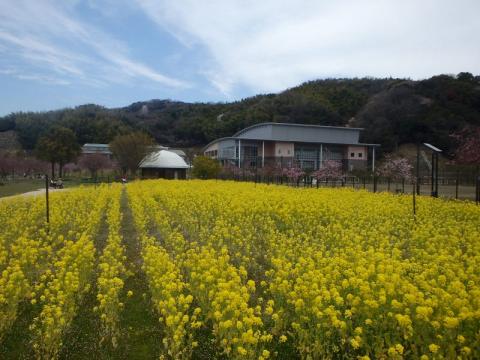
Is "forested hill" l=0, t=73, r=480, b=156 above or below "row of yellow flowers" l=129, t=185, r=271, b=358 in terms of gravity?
above

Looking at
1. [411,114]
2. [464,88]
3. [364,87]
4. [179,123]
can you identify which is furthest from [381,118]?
[179,123]

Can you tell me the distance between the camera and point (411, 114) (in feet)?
242

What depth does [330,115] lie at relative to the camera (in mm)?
85125

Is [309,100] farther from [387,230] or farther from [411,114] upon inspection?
[387,230]

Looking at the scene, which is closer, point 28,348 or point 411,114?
point 28,348

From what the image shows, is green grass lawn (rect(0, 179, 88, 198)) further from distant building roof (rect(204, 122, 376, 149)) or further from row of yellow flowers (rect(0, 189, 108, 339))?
distant building roof (rect(204, 122, 376, 149))

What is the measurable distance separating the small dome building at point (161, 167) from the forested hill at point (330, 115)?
39548mm

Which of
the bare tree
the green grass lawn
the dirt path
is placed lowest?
the dirt path

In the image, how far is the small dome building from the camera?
47.7m

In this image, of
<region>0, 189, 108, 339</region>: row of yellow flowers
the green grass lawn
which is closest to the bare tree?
the green grass lawn

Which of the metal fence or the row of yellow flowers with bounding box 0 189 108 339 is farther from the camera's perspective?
the metal fence

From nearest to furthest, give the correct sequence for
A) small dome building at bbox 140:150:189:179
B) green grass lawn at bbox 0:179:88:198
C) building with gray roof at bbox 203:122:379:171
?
1. green grass lawn at bbox 0:179:88:198
2. small dome building at bbox 140:150:189:179
3. building with gray roof at bbox 203:122:379:171

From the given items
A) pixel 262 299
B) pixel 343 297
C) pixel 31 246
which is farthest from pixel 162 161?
pixel 343 297

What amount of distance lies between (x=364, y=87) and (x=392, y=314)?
106439 mm
